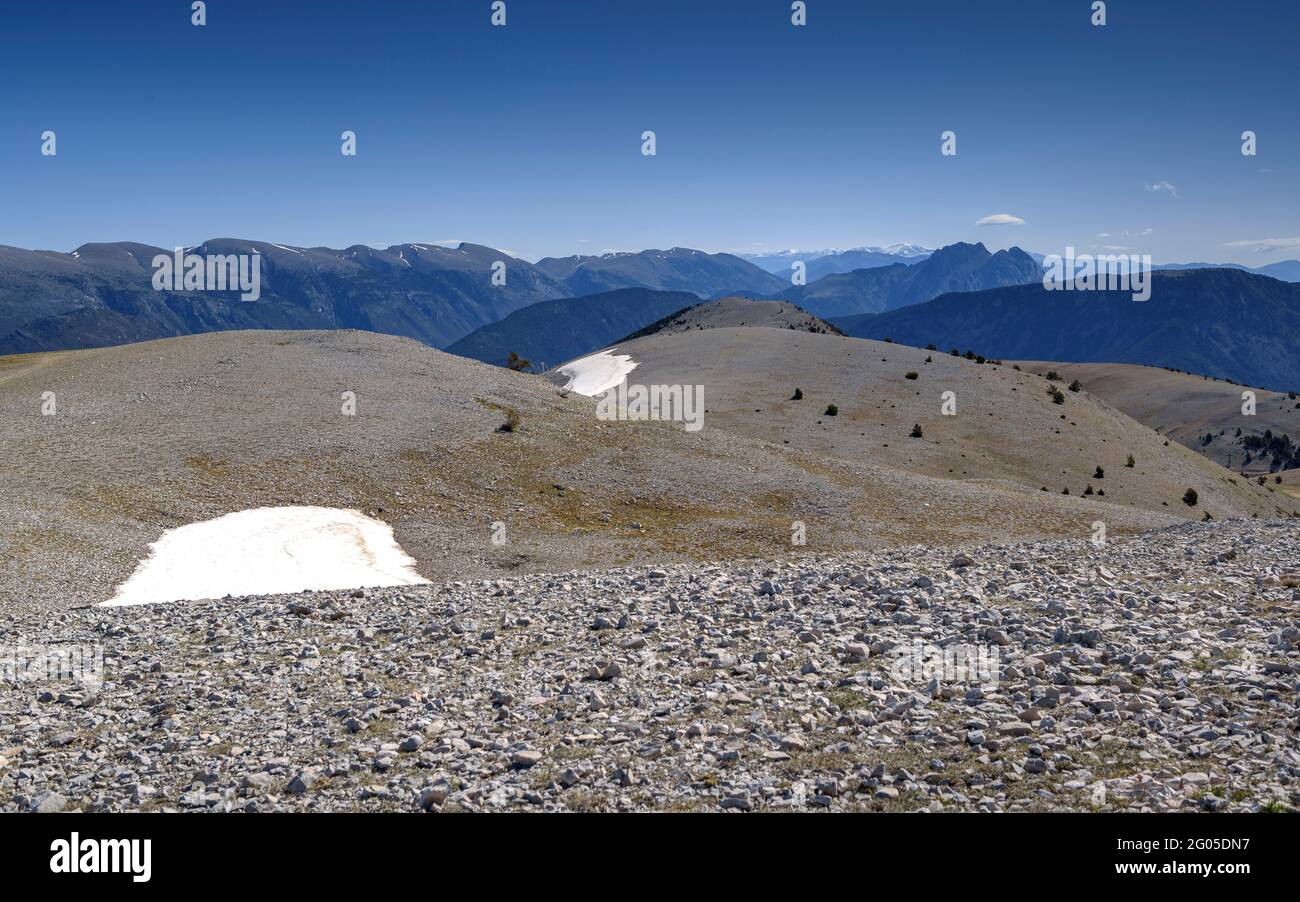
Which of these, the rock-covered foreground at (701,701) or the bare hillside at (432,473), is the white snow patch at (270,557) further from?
the rock-covered foreground at (701,701)

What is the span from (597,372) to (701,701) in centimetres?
8904

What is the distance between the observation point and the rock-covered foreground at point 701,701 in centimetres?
1016

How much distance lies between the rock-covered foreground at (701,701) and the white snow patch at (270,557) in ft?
24.7

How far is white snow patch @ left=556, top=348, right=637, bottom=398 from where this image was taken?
92.7 meters

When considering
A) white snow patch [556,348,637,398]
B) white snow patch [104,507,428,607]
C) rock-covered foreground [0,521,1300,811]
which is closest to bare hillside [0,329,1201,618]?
white snow patch [104,507,428,607]

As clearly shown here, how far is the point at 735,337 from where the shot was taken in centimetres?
10938

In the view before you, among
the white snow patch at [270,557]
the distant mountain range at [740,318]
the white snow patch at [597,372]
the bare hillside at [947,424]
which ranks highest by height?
the distant mountain range at [740,318]

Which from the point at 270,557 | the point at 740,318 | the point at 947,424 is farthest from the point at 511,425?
the point at 740,318

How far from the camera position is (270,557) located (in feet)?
103

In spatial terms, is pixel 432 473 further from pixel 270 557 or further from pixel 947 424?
pixel 947 424

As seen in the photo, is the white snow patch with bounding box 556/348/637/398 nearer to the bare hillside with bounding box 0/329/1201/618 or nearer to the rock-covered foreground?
the bare hillside with bounding box 0/329/1201/618

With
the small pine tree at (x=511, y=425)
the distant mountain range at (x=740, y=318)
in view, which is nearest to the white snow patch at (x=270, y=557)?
the small pine tree at (x=511, y=425)
